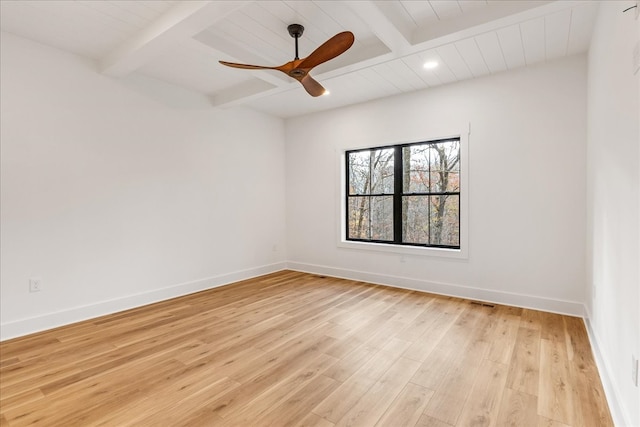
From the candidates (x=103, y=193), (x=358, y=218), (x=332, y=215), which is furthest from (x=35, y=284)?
(x=358, y=218)

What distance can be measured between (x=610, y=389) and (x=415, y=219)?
9.31 feet

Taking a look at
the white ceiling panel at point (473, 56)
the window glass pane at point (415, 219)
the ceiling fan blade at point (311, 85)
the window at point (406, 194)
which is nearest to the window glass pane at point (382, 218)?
the window at point (406, 194)

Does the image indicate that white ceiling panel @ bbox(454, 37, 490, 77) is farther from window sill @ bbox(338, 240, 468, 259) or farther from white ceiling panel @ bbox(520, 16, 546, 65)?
window sill @ bbox(338, 240, 468, 259)

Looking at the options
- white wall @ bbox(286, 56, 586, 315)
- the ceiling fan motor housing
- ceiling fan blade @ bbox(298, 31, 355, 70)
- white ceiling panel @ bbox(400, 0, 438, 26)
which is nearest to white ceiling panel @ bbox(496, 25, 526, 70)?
white wall @ bbox(286, 56, 586, 315)

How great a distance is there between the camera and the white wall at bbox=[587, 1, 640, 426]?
1441 mm

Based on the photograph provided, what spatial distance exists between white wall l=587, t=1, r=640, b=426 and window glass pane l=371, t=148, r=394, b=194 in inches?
95.5

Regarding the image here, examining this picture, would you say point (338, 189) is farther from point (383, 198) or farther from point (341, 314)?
point (341, 314)

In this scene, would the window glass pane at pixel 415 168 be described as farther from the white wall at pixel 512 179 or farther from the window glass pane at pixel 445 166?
the white wall at pixel 512 179

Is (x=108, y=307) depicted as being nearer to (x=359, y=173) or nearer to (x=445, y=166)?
(x=359, y=173)

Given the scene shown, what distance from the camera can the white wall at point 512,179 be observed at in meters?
3.29

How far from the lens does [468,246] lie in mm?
3908

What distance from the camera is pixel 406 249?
4426 mm

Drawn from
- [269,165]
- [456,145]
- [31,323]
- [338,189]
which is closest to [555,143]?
[456,145]

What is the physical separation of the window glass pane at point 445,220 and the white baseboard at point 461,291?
23.4 inches
